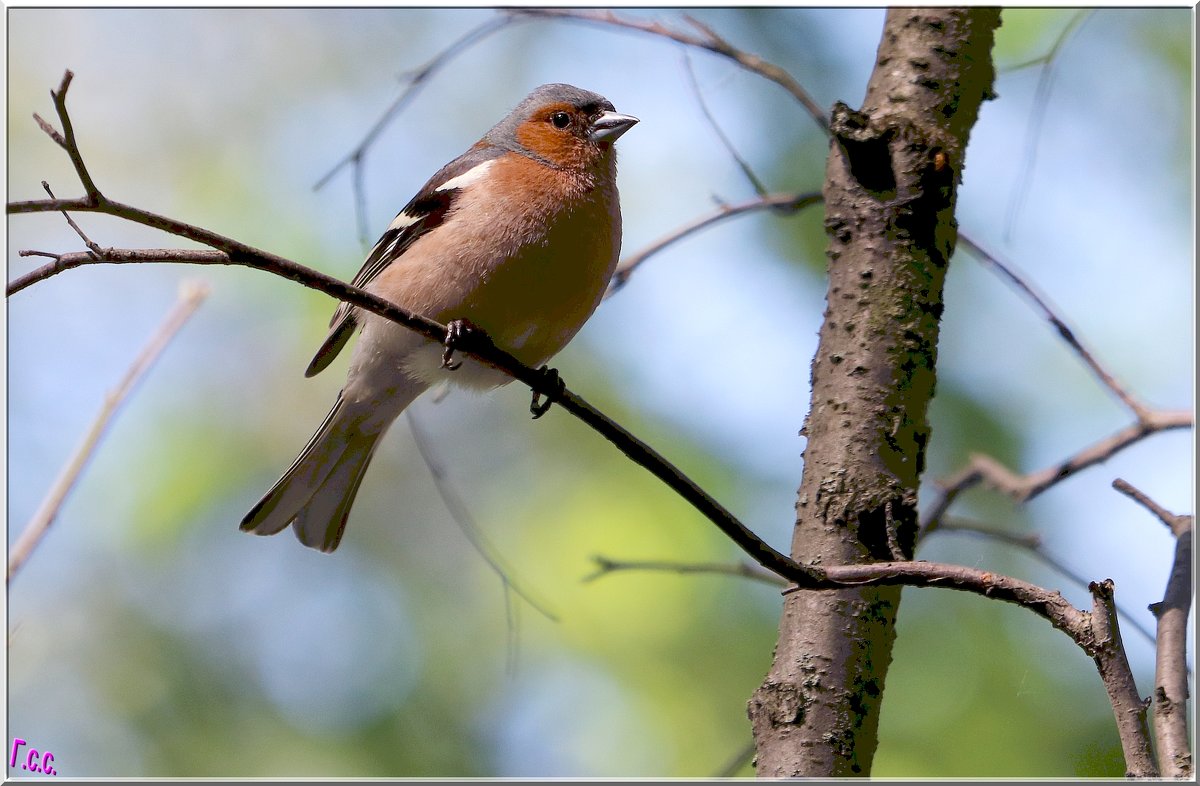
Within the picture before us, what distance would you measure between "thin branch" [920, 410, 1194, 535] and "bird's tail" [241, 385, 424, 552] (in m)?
2.18

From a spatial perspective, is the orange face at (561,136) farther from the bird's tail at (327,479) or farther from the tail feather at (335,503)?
the tail feather at (335,503)

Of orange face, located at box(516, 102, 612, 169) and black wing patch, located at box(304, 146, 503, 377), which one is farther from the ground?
orange face, located at box(516, 102, 612, 169)

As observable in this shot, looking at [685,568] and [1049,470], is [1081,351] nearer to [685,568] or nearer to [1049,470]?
[1049,470]

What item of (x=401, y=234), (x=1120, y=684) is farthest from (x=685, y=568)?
(x=401, y=234)

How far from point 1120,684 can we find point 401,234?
332 cm

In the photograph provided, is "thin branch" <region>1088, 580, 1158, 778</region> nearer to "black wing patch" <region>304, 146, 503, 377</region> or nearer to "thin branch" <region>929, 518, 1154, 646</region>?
"thin branch" <region>929, 518, 1154, 646</region>

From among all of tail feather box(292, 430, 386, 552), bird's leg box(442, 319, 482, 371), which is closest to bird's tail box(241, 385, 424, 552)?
tail feather box(292, 430, 386, 552)

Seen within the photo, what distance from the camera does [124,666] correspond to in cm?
557

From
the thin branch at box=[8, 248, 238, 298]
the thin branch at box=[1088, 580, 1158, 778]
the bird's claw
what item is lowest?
the thin branch at box=[1088, 580, 1158, 778]

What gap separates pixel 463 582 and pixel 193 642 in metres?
1.51

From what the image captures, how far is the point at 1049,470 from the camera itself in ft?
12.8

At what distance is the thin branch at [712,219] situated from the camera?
3.87 meters

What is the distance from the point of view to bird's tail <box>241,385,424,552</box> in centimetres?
438

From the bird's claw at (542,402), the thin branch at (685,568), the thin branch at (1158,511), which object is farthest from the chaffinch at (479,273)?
the thin branch at (1158,511)
